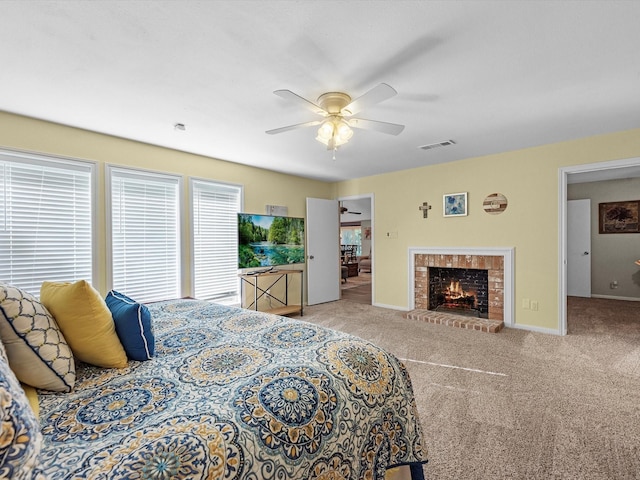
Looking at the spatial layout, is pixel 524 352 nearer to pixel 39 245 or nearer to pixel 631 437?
pixel 631 437

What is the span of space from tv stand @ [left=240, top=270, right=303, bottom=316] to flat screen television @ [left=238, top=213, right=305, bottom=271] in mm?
193

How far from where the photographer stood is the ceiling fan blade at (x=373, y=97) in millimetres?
1991

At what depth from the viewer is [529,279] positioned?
417cm

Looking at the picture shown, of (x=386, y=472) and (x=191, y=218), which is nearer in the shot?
(x=386, y=472)

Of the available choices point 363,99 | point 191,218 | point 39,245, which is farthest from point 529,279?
point 39,245

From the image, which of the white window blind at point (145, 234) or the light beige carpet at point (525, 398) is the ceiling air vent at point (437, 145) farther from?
the white window blind at point (145, 234)

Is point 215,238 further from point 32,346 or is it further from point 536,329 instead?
A: point 536,329

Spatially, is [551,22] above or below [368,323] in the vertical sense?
above

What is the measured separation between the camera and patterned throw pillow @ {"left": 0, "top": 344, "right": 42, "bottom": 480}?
2.08 feet

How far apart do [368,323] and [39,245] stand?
12.9ft

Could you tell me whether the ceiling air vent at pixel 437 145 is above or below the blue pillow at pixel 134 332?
above

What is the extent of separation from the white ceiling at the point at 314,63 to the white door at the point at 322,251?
2574 millimetres

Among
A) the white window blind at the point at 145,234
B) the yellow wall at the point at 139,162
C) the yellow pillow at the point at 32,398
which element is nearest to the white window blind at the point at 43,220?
the yellow wall at the point at 139,162

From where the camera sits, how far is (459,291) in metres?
5.08
